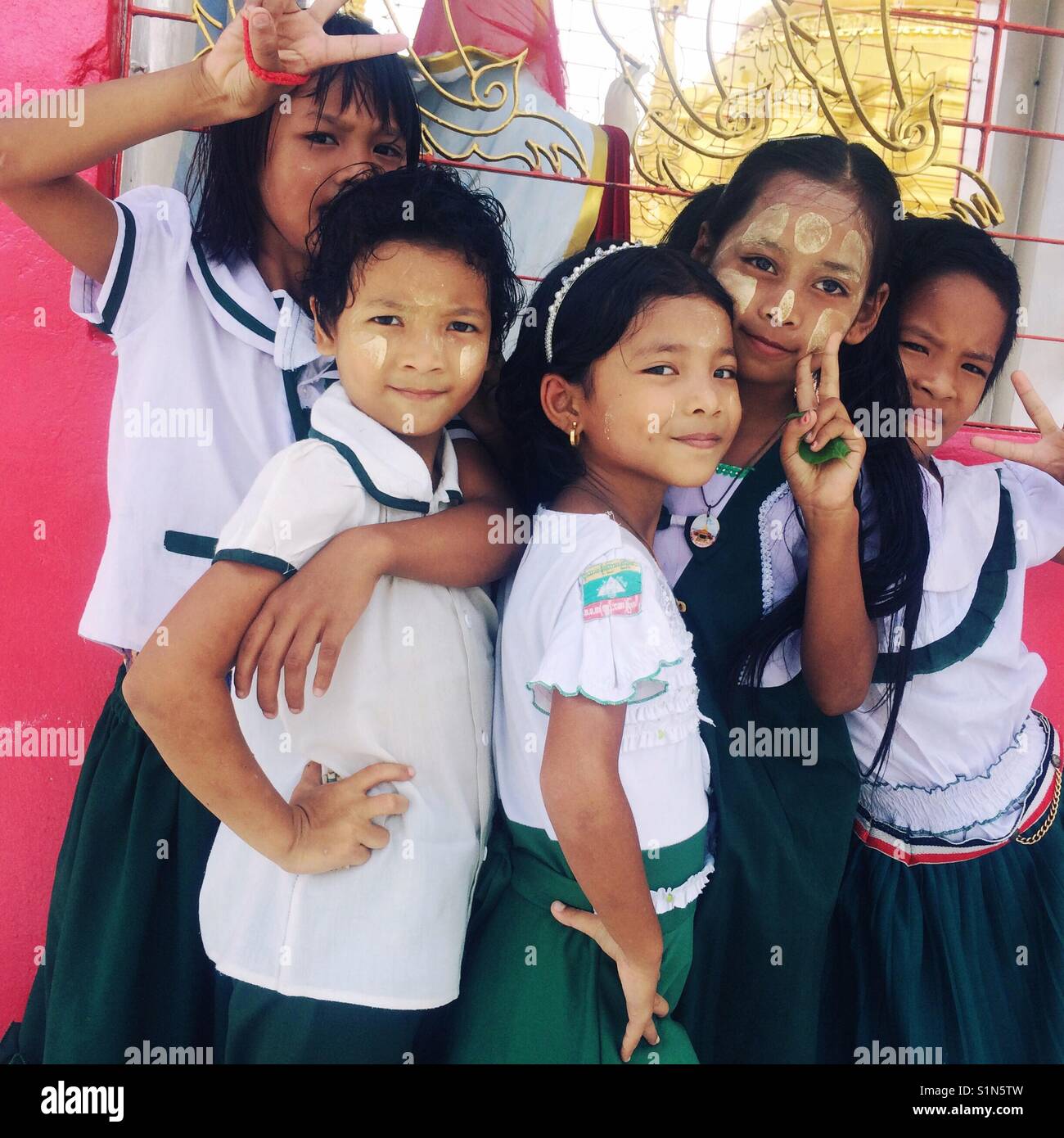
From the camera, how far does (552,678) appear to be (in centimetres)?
112

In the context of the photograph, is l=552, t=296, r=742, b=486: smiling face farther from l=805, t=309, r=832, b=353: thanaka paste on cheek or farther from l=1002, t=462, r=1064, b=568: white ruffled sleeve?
l=1002, t=462, r=1064, b=568: white ruffled sleeve

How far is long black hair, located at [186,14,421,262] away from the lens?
1.41 m

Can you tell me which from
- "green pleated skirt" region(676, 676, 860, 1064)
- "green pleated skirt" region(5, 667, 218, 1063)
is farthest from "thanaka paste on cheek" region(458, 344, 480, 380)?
"green pleated skirt" region(5, 667, 218, 1063)

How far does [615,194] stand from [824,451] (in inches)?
47.1

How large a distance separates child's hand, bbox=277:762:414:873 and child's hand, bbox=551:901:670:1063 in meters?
0.25

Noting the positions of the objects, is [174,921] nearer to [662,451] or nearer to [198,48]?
[662,451]

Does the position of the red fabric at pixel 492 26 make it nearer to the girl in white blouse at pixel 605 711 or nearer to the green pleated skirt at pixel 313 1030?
the girl in white blouse at pixel 605 711

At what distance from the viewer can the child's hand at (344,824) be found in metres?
1.14

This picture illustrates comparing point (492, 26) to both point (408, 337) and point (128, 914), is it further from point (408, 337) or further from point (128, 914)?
point (128, 914)

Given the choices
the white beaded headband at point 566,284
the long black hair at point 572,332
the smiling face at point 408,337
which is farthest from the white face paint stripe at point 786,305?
the smiling face at point 408,337

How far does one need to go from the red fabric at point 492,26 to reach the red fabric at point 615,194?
0.18 meters

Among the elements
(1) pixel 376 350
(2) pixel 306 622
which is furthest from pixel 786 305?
(2) pixel 306 622

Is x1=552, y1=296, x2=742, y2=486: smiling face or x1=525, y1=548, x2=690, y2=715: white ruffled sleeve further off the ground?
x1=552, y1=296, x2=742, y2=486: smiling face

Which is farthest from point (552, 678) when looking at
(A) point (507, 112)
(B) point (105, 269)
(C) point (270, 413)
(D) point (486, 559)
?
(A) point (507, 112)
